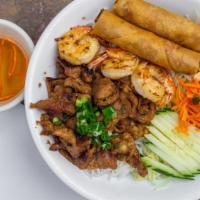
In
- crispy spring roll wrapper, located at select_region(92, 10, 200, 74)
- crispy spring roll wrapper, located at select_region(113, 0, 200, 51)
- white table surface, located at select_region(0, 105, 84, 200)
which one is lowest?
white table surface, located at select_region(0, 105, 84, 200)

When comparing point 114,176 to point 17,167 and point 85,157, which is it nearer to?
point 85,157

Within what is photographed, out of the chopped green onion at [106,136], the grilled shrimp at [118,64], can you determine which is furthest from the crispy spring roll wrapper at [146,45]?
the chopped green onion at [106,136]

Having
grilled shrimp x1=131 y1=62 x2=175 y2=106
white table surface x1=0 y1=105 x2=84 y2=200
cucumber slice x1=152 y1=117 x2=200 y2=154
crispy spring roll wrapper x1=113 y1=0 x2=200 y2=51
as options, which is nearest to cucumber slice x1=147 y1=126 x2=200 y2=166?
cucumber slice x1=152 y1=117 x2=200 y2=154

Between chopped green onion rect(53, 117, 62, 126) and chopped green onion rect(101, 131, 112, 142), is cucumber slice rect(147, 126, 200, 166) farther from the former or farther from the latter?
chopped green onion rect(53, 117, 62, 126)

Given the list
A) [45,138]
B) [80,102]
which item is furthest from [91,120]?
[45,138]

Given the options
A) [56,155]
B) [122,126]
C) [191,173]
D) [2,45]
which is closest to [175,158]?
[191,173]

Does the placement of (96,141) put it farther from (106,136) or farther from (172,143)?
(172,143)
